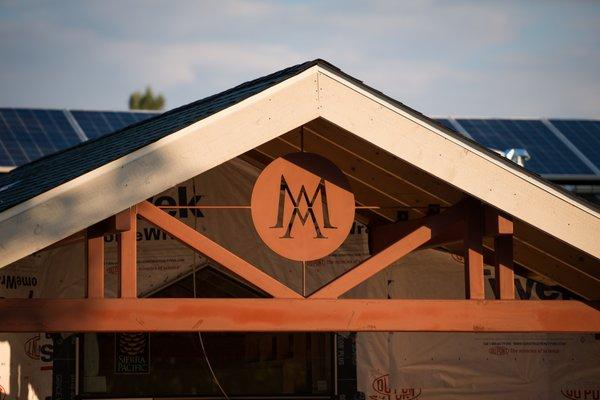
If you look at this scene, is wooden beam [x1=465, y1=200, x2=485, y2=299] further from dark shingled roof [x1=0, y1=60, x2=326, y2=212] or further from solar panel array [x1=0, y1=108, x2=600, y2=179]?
solar panel array [x1=0, y1=108, x2=600, y2=179]

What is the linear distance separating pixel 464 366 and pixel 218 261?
6979 mm

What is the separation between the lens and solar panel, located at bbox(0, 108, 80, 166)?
71.9 ft

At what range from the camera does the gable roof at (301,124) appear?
34.6 feet

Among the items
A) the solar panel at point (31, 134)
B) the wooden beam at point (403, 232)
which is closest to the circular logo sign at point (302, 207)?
the wooden beam at point (403, 232)

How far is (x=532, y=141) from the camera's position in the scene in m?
23.0

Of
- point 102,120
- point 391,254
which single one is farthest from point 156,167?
point 102,120

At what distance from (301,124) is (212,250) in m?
1.45

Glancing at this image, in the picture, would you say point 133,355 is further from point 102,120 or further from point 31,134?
point 102,120

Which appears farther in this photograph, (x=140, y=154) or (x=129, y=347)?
(x=129, y=347)

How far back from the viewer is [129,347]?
17.1 metres

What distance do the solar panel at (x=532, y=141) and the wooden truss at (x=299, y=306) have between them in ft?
30.4

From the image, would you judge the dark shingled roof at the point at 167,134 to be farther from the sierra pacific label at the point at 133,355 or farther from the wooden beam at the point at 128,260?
the sierra pacific label at the point at 133,355

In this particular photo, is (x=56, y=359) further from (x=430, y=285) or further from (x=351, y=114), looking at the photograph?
(x=351, y=114)

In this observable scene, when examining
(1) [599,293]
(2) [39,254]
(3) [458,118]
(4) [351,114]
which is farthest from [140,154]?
(3) [458,118]
